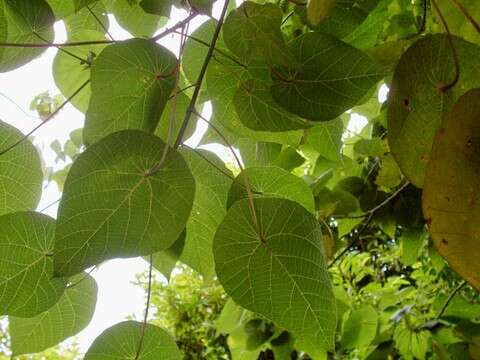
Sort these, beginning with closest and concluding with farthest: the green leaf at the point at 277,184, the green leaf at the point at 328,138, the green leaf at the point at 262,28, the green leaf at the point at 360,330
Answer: the green leaf at the point at 262,28 → the green leaf at the point at 277,184 → the green leaf at the point at 328,138 → the green leaf at the point at 360,330

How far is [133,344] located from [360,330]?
1.95ft

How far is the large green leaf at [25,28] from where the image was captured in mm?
493

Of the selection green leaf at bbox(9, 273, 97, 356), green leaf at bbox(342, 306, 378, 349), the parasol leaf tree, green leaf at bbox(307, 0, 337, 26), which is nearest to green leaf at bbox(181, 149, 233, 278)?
the parasol leaf tree

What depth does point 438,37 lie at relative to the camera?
0.37 metres

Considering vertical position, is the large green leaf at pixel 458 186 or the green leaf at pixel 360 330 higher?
the large green leaf at pixel 458 186

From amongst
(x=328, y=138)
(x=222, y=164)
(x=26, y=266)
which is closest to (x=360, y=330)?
(x=328, y=138)

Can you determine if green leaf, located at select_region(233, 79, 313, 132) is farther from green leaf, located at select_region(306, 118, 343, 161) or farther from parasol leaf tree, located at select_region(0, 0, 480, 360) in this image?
green leaf, located at select_region(306, 118, 343, 161)

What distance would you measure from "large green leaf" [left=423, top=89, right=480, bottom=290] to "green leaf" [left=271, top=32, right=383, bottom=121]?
15 cm

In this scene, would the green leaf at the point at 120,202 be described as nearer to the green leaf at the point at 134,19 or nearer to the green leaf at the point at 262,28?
the green leaf at the point at 262,28

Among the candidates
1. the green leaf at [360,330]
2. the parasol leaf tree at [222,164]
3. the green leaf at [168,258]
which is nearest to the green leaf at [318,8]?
the parasol leaf tree at [222,164]

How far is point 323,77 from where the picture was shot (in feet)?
1.49

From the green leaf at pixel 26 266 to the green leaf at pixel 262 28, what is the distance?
209mm

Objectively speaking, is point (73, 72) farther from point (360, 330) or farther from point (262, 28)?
point (360, 330)

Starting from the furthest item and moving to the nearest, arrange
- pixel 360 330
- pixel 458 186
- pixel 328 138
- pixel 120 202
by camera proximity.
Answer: pixel 360 330, pixel 328 138, pixel 120 202, pixel 458 186
